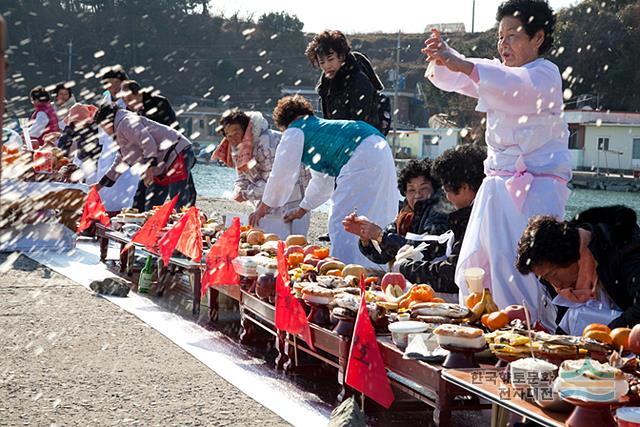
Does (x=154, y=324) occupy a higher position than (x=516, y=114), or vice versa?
(x=516, y=114)

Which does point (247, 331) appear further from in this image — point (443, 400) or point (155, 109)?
point (155, 109)

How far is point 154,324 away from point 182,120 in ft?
239

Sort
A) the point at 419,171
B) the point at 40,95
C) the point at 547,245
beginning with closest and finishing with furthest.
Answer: the point at 547,245, the point at 419,171, the point at 40,95

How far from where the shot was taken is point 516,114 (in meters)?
4.30

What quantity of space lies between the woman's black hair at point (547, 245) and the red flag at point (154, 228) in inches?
174

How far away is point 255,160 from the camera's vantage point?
7754mm

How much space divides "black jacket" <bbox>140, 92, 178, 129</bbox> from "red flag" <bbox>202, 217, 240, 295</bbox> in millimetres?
4511

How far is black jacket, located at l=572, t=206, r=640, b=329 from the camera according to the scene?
3410mm

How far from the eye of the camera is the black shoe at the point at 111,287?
23.9ft

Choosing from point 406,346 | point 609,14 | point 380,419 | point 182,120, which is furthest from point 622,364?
point 182,120

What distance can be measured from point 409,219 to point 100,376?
171 centimetres

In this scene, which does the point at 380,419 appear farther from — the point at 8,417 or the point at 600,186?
the point at 600,186

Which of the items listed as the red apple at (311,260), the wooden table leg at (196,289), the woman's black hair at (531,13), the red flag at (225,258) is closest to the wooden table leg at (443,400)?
the woman's black hair at (531,13)

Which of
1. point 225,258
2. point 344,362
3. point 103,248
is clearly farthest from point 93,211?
point 344,362
